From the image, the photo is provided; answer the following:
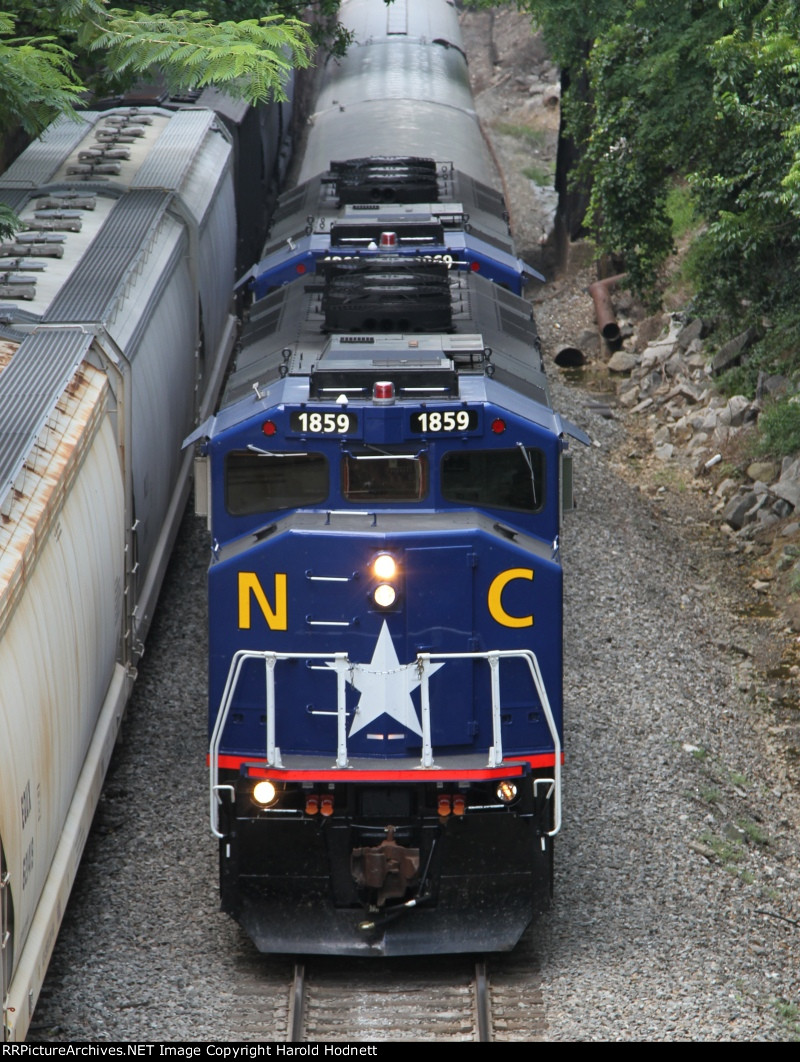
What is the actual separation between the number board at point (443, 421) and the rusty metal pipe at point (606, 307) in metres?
14.4

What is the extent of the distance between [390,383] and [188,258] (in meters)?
5.65

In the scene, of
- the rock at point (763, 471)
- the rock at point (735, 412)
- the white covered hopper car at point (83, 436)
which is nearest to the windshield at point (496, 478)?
the white covered hopper car at point (83, 436)

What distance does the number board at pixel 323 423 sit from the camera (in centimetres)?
822

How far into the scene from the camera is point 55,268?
11.0m

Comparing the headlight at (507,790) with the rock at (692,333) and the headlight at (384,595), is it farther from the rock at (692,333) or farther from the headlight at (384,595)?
the rock at (692,333)

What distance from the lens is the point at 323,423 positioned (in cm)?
823

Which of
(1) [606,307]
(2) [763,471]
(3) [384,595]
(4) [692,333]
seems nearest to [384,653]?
(3) [384,595]

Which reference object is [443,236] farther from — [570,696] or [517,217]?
[517,217]

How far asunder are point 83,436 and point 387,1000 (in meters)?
4.03

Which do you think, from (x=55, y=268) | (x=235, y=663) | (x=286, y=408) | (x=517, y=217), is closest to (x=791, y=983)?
(x=235, y=663)

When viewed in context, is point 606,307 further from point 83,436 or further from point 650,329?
point 83,436

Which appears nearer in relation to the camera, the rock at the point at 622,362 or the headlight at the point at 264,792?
the headlight at the point at 264,792

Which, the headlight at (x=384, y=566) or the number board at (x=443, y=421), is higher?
the number board at (x=443, y=421)
